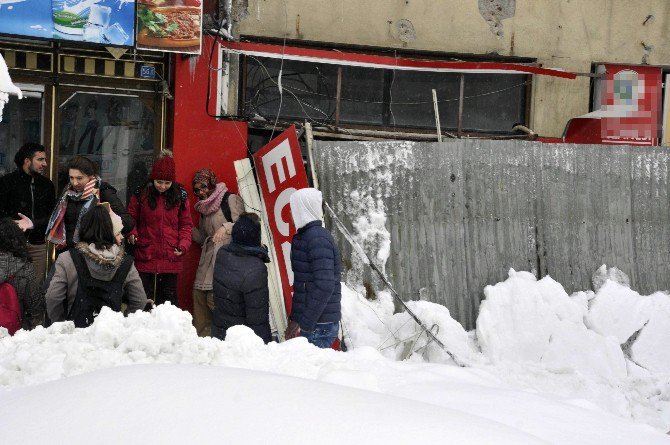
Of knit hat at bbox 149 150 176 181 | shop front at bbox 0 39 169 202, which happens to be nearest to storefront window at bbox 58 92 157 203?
shop front at bbox 0 39 169 202

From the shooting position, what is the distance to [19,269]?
270 inches

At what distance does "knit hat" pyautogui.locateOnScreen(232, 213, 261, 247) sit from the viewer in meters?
7.20

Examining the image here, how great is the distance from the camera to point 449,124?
12.3m

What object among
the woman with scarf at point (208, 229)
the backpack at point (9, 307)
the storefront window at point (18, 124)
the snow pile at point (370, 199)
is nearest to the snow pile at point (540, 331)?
the snow pile at point (370, 199)

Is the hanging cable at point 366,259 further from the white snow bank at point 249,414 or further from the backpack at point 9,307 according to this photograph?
the white snow bank at point 249,414

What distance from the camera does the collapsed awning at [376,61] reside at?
11242 millimetres

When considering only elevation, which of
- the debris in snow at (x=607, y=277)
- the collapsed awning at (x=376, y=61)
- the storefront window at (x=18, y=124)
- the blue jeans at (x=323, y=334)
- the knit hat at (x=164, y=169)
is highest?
the collapsed awning at (x=376, y=61)

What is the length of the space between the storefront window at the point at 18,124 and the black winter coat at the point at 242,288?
13.1ft

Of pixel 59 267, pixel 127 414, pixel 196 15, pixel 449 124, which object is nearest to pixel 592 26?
pixel 449 124

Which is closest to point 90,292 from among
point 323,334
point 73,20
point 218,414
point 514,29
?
point 323,334

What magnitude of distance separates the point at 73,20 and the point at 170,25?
3.19 feet

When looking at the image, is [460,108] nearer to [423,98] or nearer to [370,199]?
[423,98]

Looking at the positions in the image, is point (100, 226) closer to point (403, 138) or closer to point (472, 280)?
point (472, 280)

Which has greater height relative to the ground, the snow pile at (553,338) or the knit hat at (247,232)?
the knit hat at (247,232)
